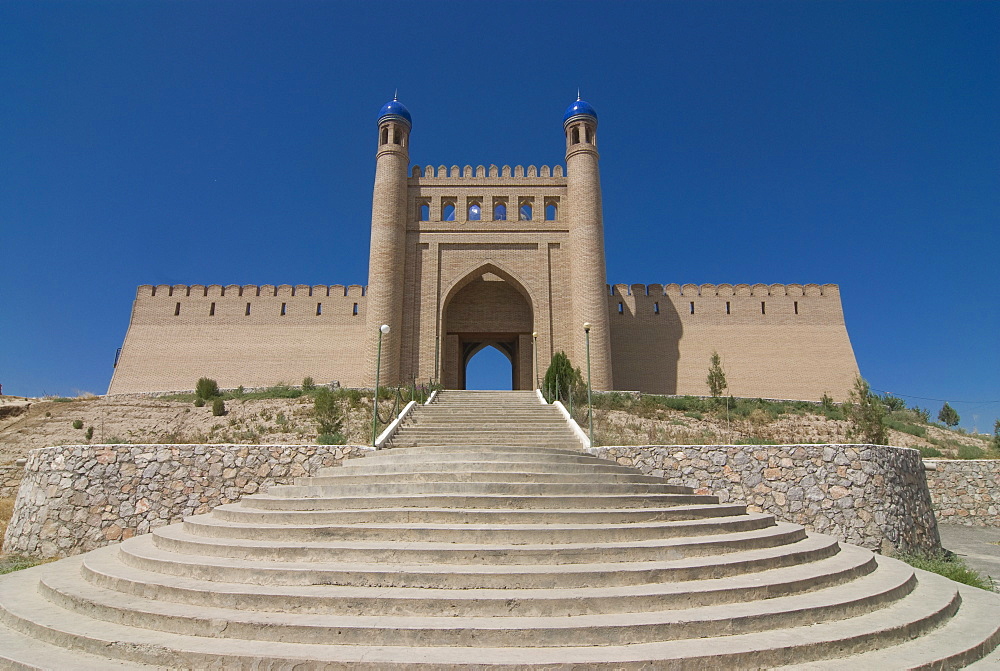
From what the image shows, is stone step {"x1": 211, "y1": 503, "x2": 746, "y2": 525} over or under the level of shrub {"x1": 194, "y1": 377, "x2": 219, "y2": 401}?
under

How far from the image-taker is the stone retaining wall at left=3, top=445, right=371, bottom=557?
8.43 m

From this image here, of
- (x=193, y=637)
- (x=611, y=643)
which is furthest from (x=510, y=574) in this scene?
(x=193, y=637)

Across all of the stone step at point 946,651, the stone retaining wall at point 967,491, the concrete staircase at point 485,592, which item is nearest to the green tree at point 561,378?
the stone retaining wall at point 967,491

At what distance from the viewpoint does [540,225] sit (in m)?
21.0

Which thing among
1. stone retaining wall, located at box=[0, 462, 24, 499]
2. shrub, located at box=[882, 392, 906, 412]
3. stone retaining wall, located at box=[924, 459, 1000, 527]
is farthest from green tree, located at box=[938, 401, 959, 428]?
stone retaining wall, located at box=[0, 462, 24, 499]

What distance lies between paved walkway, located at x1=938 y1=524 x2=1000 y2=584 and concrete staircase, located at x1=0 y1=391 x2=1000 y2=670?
12.5ft

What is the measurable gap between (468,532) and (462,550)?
0.29m

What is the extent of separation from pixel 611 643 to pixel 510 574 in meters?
0.83

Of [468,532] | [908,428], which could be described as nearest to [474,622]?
[468,532]

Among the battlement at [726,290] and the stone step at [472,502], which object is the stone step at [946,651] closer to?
the stone step at [472,502]

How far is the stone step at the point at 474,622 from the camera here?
3.19 m

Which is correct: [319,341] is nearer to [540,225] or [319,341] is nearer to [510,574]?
[540,225]

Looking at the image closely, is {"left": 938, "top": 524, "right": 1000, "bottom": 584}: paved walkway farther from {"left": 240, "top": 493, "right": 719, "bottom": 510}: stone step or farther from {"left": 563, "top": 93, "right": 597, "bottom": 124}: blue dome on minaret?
{"left": 563, "top": 93, "right": 597, "bottom": 124}: blue dome on minaret

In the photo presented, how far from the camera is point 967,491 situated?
12555 mm
